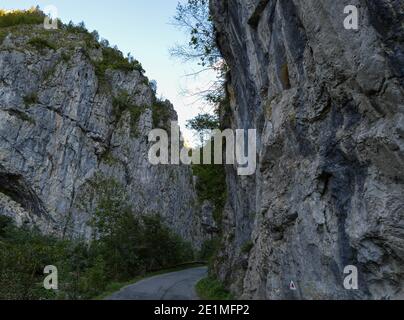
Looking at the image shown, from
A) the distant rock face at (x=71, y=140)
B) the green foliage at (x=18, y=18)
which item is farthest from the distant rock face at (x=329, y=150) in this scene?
the green foliage at (x=18, y=18)

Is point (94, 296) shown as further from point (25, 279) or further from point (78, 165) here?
point (78, 165)

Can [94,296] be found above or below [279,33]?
below

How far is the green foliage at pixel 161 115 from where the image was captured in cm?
6171

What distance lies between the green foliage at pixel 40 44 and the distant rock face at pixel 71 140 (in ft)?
1.51

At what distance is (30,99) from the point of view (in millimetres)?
49188

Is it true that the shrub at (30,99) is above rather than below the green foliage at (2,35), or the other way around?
below

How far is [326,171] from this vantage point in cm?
852

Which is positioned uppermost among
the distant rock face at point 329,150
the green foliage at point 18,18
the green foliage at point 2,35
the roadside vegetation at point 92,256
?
the green foliage at point 18,18

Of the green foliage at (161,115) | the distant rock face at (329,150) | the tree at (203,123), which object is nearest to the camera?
the distant rock face at (329,150)

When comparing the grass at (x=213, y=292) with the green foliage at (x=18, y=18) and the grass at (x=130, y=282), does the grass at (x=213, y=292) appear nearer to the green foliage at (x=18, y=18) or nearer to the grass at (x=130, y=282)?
the grass at (x=130, y=282)

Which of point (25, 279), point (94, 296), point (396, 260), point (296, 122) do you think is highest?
point (296, 122)

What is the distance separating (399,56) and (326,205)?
3302mm

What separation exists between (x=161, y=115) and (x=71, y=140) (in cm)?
1755
